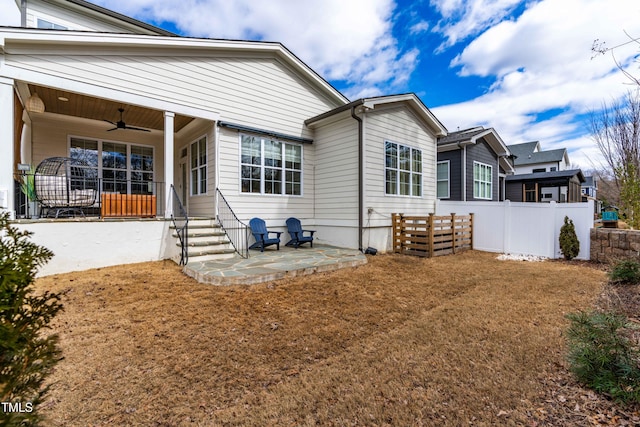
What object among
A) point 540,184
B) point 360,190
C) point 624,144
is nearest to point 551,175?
point 540,184

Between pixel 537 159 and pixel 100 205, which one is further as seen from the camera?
pixel 537 159

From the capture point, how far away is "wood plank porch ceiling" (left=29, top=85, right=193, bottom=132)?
23.7ft

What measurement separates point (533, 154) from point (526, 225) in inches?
1324

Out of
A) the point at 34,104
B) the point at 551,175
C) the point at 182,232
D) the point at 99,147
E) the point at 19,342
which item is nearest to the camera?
the point at 19,342

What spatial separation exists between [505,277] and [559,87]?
886cm

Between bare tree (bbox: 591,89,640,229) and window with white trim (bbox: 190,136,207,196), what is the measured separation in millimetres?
11676

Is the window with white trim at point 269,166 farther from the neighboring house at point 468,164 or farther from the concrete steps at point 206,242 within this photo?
the neighboring house at point 468,164

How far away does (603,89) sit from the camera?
9523mm

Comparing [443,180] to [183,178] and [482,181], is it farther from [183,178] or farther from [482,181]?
[183,178]

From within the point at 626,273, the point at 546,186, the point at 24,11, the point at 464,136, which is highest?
the point at 24,11

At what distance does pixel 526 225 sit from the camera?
8961 mm

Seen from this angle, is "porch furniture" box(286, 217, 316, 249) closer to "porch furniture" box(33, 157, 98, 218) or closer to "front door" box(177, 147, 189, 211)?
"front door" box(177, 147, 189, 211)

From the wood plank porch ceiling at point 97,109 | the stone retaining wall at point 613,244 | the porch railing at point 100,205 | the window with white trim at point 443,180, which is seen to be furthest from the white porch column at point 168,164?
the window with white trim at point 443,180

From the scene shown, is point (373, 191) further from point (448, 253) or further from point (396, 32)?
point (396, 32)
